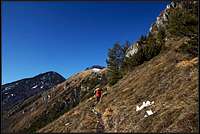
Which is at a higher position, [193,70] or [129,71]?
[129,71]

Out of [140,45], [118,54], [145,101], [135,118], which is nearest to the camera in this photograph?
[135,118]

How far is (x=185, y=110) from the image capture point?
72.6ft

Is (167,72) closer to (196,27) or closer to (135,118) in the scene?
(135,118)

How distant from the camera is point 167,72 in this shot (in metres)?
39.1

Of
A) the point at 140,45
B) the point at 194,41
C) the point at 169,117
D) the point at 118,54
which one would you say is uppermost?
the point at 118,54

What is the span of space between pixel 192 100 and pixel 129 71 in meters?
38.9

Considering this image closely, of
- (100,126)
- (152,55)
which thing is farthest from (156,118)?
(152,55)

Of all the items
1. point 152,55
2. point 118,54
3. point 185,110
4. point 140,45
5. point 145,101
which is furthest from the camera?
point 118,54

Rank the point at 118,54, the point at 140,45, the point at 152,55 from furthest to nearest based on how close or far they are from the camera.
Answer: the point at 118,54, the point at 140,45, the point at 152,55

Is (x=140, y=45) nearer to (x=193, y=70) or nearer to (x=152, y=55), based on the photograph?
(x=152, y=55)

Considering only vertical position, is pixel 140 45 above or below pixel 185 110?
above

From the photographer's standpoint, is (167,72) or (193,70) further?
(167,72)

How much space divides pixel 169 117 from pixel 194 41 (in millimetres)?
6195

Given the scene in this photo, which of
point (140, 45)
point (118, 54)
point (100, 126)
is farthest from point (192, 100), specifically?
point (118, 54)
